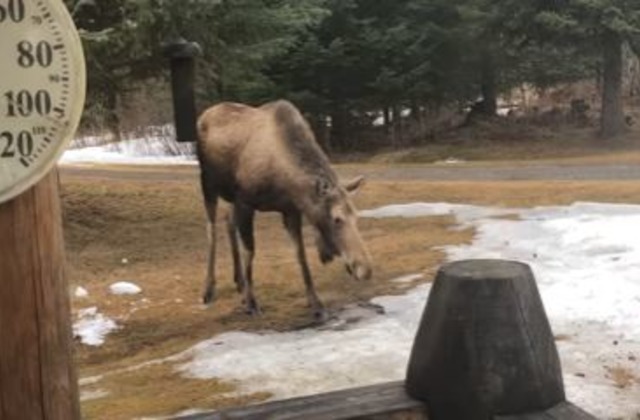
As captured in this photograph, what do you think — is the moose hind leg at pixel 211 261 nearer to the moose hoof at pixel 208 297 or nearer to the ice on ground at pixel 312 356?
the moose hoof at pixel 208 297

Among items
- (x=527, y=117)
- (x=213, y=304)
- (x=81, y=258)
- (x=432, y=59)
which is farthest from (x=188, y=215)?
(x=527, y=117)

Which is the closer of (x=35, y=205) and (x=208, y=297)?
(x=35, y=205)

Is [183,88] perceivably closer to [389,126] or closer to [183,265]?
[183,265]

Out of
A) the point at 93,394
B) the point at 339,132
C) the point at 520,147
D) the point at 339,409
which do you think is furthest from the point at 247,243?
the point at 339,132

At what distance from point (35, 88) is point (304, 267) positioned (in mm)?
6310

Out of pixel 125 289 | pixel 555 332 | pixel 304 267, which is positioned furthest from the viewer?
pixel 125 289

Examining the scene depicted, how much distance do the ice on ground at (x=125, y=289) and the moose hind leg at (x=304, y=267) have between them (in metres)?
2.60

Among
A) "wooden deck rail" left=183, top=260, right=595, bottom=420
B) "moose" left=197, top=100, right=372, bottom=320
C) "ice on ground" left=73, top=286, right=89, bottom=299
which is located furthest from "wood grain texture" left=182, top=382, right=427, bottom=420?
"ice on ground" left=73, top=286, right=89, bottom=299

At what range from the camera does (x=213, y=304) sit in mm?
9820

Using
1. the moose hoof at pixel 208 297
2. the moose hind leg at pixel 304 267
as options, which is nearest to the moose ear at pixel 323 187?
the moose hind leg at pixel 304 267

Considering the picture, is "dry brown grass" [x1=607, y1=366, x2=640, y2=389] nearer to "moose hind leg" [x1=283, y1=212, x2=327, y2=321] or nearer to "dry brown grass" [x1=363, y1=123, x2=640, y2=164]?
"moose hind leg" [x1=283, y1=212, x2=327, y2=321]

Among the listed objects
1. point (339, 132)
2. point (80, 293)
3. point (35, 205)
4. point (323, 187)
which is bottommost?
point (80, 293)

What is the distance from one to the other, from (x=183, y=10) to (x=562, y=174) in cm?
919

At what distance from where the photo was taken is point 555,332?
293 inches
